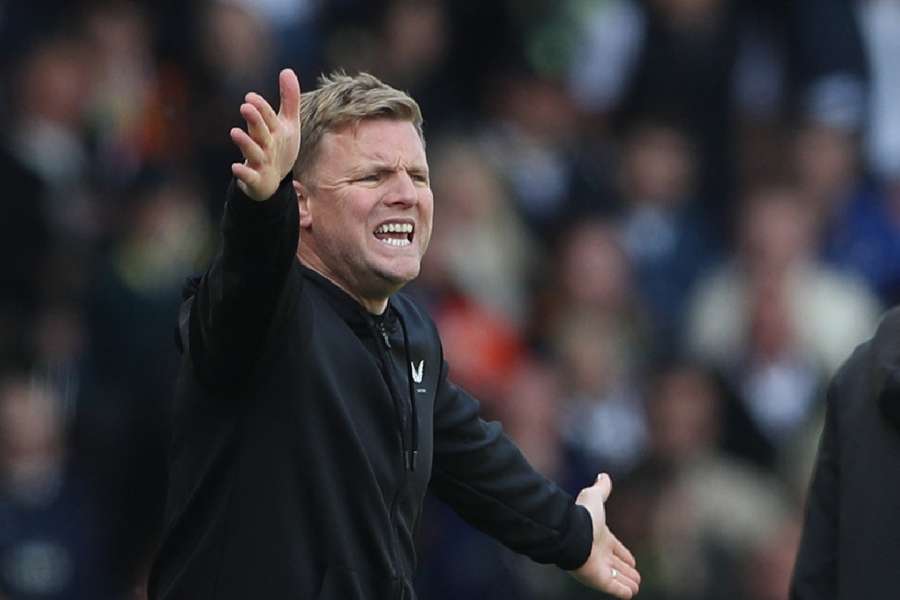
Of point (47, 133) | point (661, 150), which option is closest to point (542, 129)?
point (661, 150)

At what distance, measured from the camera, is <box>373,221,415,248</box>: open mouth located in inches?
177

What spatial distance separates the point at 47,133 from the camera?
8.89 metres

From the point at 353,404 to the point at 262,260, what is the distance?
48cm

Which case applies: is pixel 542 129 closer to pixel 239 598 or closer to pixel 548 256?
pixel 548 256

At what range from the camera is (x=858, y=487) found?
15.4 ft

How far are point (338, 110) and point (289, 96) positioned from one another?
0.47 metres

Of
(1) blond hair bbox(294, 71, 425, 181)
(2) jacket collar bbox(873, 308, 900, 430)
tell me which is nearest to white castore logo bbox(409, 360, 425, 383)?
(1) blond hair bbox(294, 71, 425, 181)

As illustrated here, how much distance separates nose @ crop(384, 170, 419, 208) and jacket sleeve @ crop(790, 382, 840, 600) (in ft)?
3.59

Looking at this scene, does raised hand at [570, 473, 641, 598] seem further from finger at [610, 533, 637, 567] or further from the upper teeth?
the upper teeth

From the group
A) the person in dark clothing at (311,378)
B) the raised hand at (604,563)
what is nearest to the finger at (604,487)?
the raised hand at (604,563)

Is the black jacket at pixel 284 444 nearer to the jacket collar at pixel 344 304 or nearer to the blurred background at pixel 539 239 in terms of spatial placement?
the jacket collar at pixel 344 304

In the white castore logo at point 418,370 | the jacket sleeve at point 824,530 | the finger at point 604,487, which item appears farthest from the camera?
the finger at point 604,487

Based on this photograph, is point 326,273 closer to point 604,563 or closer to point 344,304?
point 344,304

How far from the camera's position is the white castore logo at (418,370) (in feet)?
15.4
